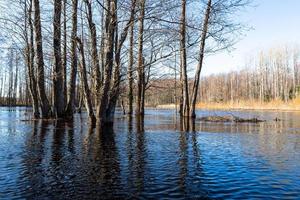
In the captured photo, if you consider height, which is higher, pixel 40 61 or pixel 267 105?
pixel 40 61

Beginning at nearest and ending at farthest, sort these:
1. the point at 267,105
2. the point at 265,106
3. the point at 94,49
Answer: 1. the point at 94,49
2. the point at 267,105
3. the point at 265,106

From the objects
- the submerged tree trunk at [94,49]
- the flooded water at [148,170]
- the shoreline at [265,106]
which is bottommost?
the flooded water at [148,170]

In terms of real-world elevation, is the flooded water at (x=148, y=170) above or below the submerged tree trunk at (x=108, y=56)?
below

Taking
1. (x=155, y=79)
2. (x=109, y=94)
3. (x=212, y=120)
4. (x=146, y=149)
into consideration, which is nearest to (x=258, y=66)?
(x=155, y=79)

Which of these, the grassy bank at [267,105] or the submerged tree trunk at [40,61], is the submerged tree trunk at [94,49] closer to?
the submerged tree trunk at [40,61]

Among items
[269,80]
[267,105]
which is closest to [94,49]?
[267,105]

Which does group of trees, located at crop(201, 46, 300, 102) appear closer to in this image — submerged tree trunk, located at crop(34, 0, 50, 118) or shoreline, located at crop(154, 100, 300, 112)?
shoreline, located at crop(154, 100, 300, 112)

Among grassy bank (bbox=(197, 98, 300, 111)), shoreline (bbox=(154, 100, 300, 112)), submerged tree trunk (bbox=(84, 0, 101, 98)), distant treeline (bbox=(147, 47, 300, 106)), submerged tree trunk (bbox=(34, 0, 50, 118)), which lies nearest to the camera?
submerged tree trunk (bbox=(84, 0, 101, 98))

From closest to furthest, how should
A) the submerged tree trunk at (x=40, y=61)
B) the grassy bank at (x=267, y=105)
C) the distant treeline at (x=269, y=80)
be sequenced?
the submerged tree trunk at (x=40, y=61) < the grassy bank at (x=267, y=105) < the distant treeline at (x=269, y=80)

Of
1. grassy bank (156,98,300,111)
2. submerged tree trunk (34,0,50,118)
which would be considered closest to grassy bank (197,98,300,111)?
grassy bank (156,98,300,111)

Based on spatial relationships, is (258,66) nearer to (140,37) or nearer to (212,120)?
(212,120)

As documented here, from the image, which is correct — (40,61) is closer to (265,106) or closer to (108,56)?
(108,56)

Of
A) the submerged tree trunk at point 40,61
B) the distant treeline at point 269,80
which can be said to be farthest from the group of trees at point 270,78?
the submerged tree trunk at point 40,61

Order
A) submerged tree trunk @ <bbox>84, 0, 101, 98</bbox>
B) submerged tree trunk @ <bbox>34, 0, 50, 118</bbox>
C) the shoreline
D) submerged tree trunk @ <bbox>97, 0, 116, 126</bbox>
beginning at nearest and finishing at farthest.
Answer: submerged tree trunk @ <bbox>97, 0, 116, 126</bbox> < submerged tree trunk @ <bbox>84, 0, 101, 98</bbox> < submerged tree trunk @ <bbox>34, 0, 50, 118</bbox> < the shoreline
